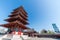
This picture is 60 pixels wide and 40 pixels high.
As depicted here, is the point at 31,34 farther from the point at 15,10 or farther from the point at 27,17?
the point at 15,10

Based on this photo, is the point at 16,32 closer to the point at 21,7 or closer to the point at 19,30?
the point at 19,30

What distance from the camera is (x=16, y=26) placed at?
17359 millimetres

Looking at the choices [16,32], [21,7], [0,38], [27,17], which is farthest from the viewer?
[27,17]

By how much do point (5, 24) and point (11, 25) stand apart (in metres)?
1.33

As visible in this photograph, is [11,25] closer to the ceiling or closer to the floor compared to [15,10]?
closer to the floor

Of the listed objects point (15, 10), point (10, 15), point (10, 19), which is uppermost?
point (15, 10)

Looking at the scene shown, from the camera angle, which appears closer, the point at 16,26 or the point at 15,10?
the point at 16,26

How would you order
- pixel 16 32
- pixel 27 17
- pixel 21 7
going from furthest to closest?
pixel 27 17, pixel 21 7, pixel 16 32

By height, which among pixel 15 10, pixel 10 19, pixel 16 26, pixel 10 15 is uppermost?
pixel 15 10

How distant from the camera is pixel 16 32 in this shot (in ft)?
55.0

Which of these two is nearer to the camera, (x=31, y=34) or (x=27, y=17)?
(x=31, y=34)

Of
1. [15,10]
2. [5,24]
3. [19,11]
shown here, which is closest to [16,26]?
[5,24]

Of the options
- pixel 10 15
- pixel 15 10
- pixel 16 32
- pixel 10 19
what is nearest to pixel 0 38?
pixel 16 32

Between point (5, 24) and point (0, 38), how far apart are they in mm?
5317
